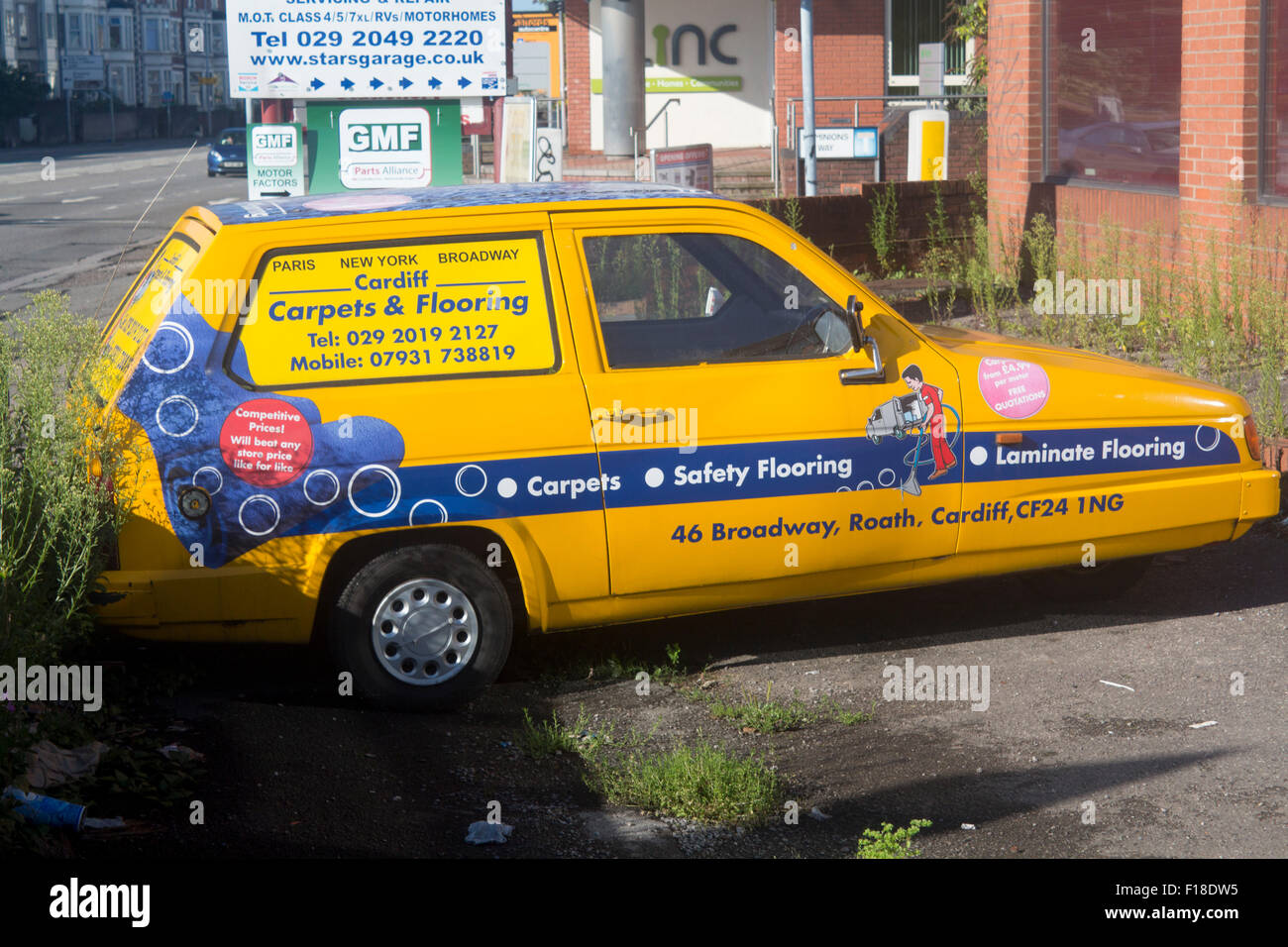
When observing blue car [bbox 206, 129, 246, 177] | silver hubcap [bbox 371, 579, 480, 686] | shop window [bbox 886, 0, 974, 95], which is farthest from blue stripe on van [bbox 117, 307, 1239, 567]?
blue car [bbox 206, 129, 246, 177]

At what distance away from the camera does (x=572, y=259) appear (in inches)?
223

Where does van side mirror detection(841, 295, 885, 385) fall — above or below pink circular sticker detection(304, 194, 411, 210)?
below

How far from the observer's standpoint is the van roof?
18.7 feet

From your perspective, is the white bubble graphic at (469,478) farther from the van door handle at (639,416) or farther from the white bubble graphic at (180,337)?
the white bubble graphic at (180,337)

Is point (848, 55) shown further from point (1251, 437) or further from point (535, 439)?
point (535, 439)

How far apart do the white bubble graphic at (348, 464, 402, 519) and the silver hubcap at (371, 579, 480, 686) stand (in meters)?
0.29

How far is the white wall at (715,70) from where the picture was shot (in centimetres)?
3784

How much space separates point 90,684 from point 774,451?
8.42 ft

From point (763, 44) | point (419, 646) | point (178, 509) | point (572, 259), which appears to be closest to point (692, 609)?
point (419, 646)

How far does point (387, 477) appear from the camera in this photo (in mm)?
5402

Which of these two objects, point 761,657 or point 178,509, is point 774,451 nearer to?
point 761,657

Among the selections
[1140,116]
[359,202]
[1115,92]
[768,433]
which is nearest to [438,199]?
[359,202]
